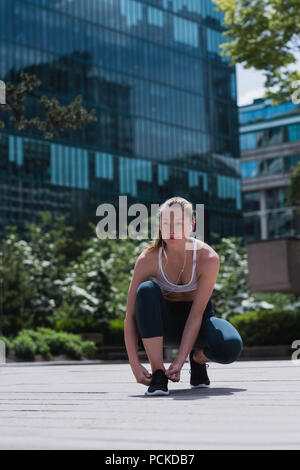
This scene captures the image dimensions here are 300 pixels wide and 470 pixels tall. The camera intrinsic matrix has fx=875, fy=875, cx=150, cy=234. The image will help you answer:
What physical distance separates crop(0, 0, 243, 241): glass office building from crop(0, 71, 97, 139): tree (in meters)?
39.7

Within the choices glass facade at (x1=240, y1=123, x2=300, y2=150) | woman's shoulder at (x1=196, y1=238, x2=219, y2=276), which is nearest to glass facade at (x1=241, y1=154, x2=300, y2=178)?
glass facade at (x1=240, y1=123, x2=300, y2=150)

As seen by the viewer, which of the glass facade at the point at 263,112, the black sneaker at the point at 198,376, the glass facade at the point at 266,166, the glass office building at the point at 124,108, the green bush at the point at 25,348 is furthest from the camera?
the glass facade at the point at 263,112

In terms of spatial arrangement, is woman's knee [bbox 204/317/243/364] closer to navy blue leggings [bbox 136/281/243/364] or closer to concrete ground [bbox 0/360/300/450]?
navy blue leggings [bbox 136/281/243/364]

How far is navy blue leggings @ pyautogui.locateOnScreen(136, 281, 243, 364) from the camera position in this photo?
15.6ft

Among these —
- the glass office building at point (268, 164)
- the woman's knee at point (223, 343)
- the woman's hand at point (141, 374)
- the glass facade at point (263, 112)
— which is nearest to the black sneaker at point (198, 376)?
the woman's knee at point (223, 343)

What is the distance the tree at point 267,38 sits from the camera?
57.0ft

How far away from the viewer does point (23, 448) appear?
2.61 metres

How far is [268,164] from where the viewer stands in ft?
285

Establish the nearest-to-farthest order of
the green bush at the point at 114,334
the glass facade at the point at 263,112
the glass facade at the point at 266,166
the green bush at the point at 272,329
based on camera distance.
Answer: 1. the green bush at the point at 272,329
2. the green bush at the point at 114,334
3. the glass facade at the point at 266,166
4. the glass facade at the point at 263,112

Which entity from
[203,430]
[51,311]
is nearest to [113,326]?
[51,311]

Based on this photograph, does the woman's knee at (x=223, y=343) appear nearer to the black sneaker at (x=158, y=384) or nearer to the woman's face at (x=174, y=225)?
the black sneaker at (x=158, y=384)

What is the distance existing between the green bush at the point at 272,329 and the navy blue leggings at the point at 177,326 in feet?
35.8

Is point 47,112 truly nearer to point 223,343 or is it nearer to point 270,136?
point 223,343

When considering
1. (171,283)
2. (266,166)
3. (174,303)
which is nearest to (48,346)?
(174,303)
